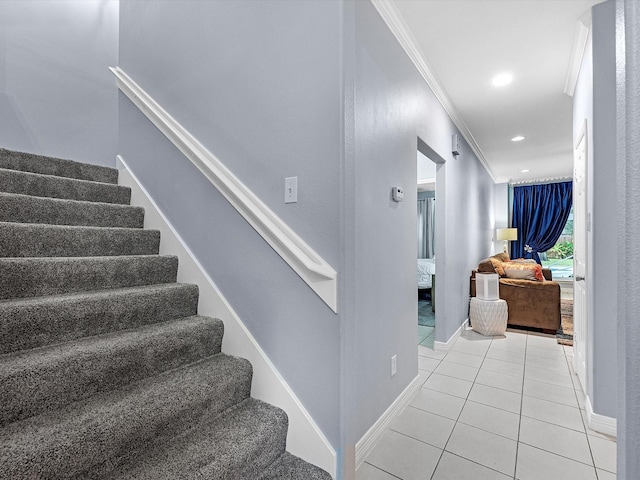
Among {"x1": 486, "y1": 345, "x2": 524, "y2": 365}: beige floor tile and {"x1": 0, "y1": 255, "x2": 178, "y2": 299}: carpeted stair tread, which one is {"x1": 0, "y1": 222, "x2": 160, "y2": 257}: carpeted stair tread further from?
{"x1": 486, "y1": 345, "x2": 524, "y2": 365}: beige floor tile

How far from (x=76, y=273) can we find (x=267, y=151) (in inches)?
43.7

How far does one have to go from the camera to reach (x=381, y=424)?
6.17 ft

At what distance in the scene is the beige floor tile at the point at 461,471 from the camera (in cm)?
154

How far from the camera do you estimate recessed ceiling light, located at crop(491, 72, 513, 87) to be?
293 cm

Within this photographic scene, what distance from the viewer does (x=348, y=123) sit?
4.64 feet

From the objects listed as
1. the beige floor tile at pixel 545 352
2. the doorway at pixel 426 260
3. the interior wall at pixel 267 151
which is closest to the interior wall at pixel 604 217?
the doorway at pixel 426 260

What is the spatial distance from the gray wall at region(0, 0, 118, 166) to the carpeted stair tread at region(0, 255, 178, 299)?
218 cm

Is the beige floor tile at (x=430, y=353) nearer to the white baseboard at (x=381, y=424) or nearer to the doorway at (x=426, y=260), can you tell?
the doorway at (x=426, y=260)

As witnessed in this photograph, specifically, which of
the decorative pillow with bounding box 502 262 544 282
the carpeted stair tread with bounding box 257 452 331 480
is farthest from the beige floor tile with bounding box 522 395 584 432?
the decorative pillow with bounding box 502 262 544 282

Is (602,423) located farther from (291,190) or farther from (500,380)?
(291,190)

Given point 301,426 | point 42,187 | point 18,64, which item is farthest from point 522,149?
point 18,64

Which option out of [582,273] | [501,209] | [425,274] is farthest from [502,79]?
[501,209]

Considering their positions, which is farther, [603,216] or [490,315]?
[490,315]

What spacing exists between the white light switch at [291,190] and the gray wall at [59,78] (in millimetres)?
2901
